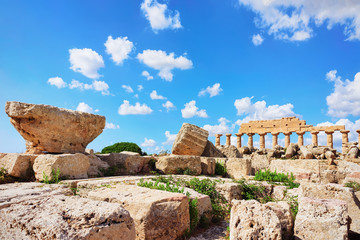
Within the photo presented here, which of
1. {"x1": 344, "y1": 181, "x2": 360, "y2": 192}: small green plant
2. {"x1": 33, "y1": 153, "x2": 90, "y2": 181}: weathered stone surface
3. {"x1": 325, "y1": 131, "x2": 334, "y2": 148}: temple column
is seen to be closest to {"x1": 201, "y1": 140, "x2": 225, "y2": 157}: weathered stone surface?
{"x1": 344, "y1": 181, "x2": 360, "y2": 192}: small green plant

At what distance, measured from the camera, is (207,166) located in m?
7.82

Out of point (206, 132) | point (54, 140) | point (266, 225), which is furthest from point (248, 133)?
point (266, 225)

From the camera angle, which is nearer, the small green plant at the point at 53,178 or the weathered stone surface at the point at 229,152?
the small green plant at the point at 53,178

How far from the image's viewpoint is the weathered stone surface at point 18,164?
5.71m

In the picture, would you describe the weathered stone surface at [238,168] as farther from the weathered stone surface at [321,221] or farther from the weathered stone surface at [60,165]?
the weathered stone surface at [60,165]

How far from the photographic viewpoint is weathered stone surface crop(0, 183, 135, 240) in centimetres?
200

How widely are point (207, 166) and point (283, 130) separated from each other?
2694cm

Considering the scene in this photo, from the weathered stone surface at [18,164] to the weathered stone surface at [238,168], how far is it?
17.7ft

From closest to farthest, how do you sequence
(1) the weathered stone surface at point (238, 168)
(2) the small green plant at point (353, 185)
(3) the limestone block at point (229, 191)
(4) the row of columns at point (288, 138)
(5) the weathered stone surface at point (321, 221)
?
(5) the weathered stone surface at point (321, 221)
(3) the limestone block at point (229, 191)
(2) the small green plant at point (353, 185)
(1) the weathered stone surface at point (238, 168)
(4) the row of columns at point (288, 138)

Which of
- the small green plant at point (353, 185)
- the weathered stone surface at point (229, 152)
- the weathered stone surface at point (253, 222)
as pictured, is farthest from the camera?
the weathered stone surface at point (229, 152)

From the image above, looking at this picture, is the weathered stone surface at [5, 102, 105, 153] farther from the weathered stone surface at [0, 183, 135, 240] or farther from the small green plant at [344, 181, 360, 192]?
the small green plant at [344, 181, 360, 192]

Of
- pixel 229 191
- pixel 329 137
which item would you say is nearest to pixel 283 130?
pixel 329 137

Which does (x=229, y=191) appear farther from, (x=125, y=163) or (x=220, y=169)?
(x=125, y=163)

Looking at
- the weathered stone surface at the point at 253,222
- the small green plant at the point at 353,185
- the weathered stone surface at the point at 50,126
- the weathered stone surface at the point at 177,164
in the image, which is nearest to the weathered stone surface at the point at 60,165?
the weathered stone surface at the point at 50,126
